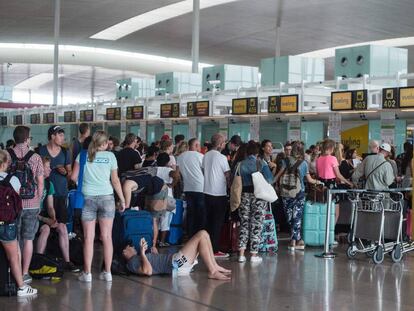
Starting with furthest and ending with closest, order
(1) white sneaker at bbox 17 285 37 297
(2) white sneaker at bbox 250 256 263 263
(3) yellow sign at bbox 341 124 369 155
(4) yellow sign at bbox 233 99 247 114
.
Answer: (3) yellow sign at bbox 341 124 369 155
(4) yellow sign at bbox 233 99 247 114
(2) white sneaker at bbox 250 256 263 263
(1) white sneaker at bbox 17 285 37 297

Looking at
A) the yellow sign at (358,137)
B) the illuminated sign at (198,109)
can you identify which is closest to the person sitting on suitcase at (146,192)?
the illuminated sign at (198,109)

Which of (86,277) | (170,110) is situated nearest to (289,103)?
(170,110)

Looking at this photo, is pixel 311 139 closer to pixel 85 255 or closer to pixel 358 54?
pixel 358 54

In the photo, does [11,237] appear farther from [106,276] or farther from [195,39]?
[195,39]

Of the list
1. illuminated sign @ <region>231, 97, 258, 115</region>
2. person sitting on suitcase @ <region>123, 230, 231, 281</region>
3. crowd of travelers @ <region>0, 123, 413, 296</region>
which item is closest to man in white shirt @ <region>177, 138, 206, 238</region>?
crowd of travelers @ <region>0, 123, 413, 296</region>

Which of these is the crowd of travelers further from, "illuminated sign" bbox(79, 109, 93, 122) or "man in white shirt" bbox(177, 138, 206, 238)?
"illuminated sign" bbox(79, 109, 93, 122)

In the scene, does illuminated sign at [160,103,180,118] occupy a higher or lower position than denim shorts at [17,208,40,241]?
higher

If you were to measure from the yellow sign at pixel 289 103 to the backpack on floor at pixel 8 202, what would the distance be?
861 centimetres

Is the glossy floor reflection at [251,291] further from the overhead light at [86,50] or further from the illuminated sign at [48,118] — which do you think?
the overhead light at [86,50]

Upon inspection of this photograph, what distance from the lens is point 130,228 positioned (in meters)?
8.01

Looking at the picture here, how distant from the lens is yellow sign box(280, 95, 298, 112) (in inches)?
552

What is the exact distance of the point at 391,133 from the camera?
13.2 m

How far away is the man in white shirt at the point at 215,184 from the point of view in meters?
9.01

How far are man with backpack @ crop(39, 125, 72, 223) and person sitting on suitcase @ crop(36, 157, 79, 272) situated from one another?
2.9 inches
